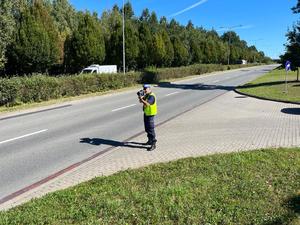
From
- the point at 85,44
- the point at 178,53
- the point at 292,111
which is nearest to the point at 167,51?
the point at 178,53

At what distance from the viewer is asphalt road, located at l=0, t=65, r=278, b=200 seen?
833 centimetres

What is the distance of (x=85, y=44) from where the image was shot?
3544cm

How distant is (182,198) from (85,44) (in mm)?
30960

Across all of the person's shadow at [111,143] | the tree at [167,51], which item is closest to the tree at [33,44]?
the person's shadow at [111,143]

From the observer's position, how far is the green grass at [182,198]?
5.28m

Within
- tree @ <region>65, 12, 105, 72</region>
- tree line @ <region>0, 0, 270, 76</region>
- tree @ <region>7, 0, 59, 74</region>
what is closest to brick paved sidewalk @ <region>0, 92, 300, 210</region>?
tree @ <region>7, 0, 59, 74</region>

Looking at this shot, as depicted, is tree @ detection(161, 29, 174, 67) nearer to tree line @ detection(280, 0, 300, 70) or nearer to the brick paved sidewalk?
tree line @ detection(280, 0, 300, 70)

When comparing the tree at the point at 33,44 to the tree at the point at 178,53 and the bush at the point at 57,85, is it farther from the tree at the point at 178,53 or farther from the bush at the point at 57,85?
the tree at the point at 178,53

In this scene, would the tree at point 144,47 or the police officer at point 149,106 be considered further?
the tree at point 144,47

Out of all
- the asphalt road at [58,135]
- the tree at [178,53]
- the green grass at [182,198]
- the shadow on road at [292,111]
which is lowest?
the asphalt road at [58,135]

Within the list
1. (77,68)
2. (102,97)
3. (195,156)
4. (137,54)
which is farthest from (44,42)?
(195,156)

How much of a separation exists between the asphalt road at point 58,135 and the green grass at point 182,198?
4.99 ft

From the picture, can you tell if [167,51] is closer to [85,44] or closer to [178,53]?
[178,53]

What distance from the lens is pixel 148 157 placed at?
9.07m
